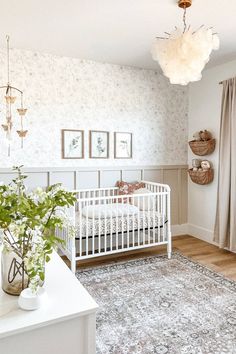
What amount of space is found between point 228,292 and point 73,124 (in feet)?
8.24

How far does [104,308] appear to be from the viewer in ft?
7.39

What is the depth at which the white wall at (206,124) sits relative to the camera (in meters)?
3.79

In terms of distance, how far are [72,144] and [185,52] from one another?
2.04 m

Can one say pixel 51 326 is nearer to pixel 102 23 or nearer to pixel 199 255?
pixel 102 23

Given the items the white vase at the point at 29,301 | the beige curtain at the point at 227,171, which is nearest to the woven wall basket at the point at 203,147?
the beige curtain at the point at 227,171

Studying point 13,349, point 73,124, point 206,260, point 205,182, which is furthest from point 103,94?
point 13,349

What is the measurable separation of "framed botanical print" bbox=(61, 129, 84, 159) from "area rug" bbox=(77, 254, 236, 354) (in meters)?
1.40

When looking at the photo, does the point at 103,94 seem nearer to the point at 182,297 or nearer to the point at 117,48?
the point at 117,48

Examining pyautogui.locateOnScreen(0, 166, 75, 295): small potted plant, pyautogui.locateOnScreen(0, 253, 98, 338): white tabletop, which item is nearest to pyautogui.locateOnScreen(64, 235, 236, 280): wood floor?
pyautogui.locateOnScreen(0, 253, 98, 338): white tabletop

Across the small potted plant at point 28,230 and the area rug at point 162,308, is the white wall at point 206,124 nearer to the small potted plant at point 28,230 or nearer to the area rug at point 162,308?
the area rug at point 162,308

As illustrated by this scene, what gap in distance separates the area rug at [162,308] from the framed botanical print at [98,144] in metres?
1.41

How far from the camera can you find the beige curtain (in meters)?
3.45

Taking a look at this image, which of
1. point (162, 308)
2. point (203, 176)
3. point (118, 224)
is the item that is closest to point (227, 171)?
point (203, 176)

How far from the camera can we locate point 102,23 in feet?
8.43
